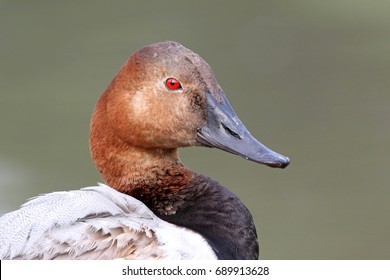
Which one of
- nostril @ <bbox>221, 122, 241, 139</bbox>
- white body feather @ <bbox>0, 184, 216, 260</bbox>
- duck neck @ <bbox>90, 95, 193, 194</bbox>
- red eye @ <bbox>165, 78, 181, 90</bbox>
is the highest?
red eye @ <bbox>165, 78, 181, 90</bbox>

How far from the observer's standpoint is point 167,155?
3.10 m

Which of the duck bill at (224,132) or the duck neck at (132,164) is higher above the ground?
the duck bill at (224,132)

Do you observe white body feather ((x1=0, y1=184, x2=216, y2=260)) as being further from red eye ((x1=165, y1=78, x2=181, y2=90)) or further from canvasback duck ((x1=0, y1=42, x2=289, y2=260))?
red eye ((x1=165, y1=78, x2=181, y2=90))

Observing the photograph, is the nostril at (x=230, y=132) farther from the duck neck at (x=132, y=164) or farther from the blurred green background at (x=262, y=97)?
the blurred green background at (x=262, y=97)

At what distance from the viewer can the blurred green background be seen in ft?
14.4

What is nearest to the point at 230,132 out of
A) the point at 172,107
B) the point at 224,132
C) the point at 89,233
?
the point at 224,132

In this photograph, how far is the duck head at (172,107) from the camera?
2.98 metres

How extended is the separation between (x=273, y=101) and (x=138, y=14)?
4.89 feet

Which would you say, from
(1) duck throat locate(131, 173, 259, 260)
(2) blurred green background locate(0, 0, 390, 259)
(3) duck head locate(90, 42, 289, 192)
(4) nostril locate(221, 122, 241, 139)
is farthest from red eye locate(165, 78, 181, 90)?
(2) blurred green background locate(0, 0, 390, 259)

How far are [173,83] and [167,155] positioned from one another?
0.81ft

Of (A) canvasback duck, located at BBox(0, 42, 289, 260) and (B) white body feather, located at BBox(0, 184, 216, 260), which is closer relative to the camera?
(B) white body feather, located at BBox(0, 184, 216, 260)

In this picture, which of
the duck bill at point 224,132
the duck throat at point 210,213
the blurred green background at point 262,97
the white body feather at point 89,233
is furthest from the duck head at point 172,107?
the blurred green background at point 262,97

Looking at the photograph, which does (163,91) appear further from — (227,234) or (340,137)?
(340,137)
